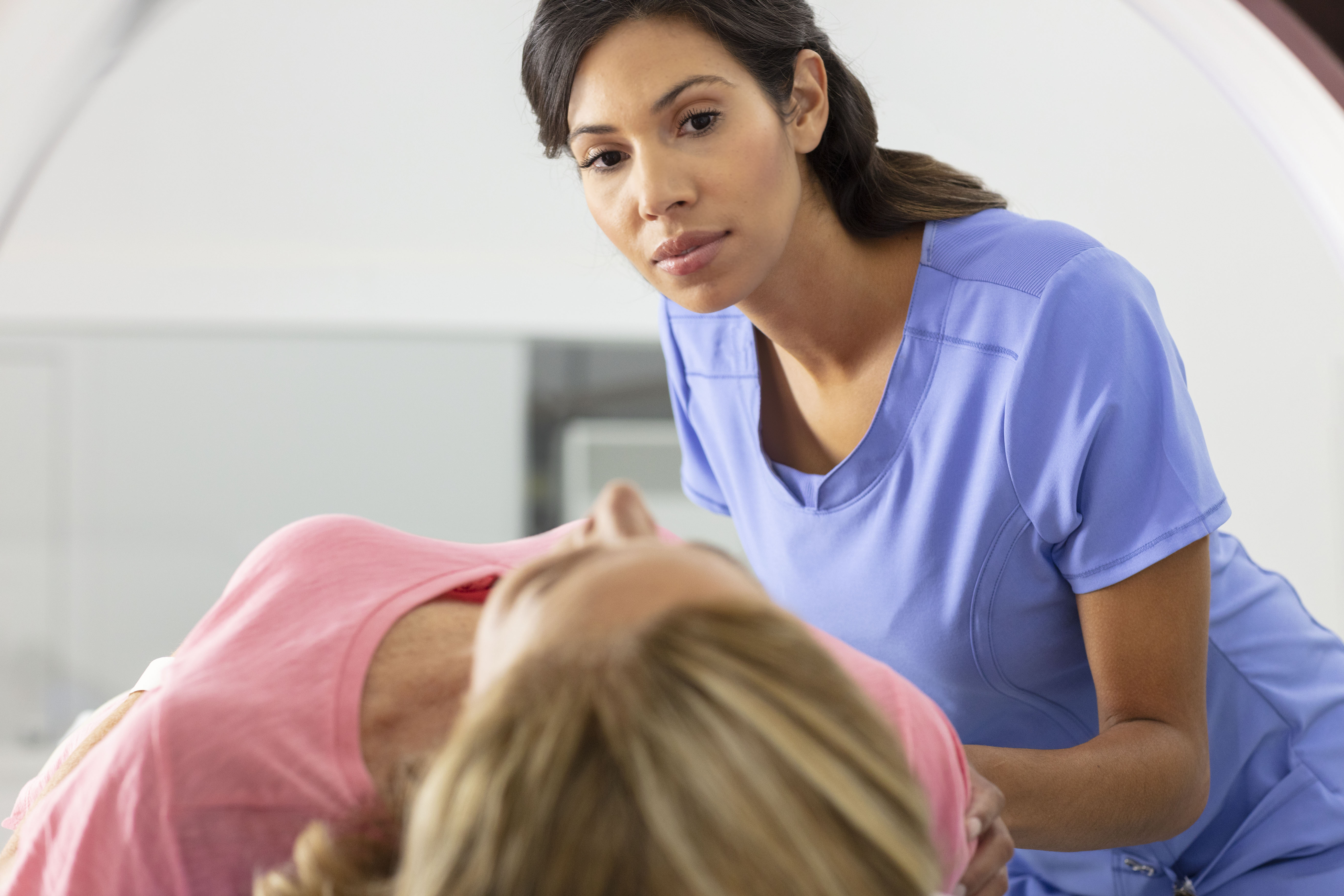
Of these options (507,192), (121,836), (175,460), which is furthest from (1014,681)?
(175,460)

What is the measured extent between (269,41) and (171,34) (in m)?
0.19

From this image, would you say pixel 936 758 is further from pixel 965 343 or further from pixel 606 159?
pixel 606 159

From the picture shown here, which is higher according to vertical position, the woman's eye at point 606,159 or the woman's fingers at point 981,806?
the woman's eye at point 606,159

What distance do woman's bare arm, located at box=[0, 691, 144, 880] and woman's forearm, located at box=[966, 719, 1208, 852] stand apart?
0.54 metres

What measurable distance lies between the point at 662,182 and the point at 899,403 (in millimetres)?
247

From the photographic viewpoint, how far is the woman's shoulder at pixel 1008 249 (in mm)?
741

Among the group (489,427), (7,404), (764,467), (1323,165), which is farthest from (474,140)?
(1323,165)

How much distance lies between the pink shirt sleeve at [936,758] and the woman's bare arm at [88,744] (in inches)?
17.8

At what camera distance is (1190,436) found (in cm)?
72

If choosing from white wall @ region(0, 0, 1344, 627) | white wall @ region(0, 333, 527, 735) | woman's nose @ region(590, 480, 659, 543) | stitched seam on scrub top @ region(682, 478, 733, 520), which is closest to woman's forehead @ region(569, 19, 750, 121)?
woman's nose @ region(590, 480, 659, 543)

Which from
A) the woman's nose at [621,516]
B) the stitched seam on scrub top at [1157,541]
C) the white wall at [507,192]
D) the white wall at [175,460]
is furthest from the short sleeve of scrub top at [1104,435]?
the white wall at [175,460]

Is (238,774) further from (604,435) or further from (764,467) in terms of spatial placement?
(604,435)

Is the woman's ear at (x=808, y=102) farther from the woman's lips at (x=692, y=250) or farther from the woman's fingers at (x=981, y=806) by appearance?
the woman's fingers at (x=981, y=806)

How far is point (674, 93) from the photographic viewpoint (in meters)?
0.75
